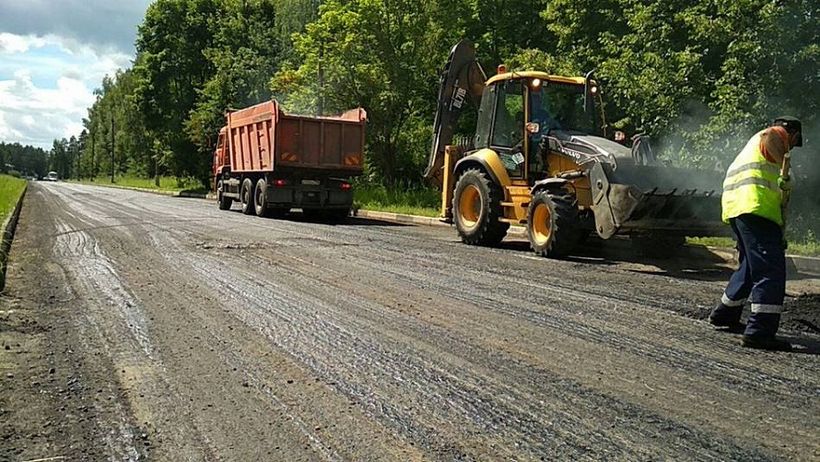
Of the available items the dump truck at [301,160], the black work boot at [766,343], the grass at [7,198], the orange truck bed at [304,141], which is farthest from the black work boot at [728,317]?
the orange truck bed at [304,141]

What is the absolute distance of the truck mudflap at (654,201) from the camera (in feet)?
29.2

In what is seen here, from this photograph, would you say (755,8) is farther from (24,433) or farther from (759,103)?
(24,433)

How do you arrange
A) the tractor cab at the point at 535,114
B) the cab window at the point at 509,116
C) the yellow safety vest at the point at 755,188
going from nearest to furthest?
the yellow safety vest at the point at 755,188 → the tractor cab at the point at 535,114 → the cab window at the point at 509,116

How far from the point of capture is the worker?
16.9 feet

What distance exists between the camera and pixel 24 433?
3.50 m

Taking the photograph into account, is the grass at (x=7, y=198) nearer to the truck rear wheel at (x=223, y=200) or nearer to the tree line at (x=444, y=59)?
the truck rear wheel at (x=223, y=200)

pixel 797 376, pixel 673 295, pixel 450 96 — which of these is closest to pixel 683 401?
pixel 797 376

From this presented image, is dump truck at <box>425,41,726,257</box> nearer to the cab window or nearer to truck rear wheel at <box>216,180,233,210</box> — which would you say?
the cab window

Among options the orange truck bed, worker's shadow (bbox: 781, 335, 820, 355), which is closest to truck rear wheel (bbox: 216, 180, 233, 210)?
the orange truck bed

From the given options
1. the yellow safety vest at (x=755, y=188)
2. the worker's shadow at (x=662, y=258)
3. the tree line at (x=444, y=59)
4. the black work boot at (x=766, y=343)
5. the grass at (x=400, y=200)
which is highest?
the tree line at (x=444, y=59)

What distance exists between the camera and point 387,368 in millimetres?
4602

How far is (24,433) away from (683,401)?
3504 millimetres

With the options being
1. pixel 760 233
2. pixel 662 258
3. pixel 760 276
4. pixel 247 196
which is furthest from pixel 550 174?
pixel 247 196

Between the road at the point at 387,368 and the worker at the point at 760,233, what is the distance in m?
0.21
